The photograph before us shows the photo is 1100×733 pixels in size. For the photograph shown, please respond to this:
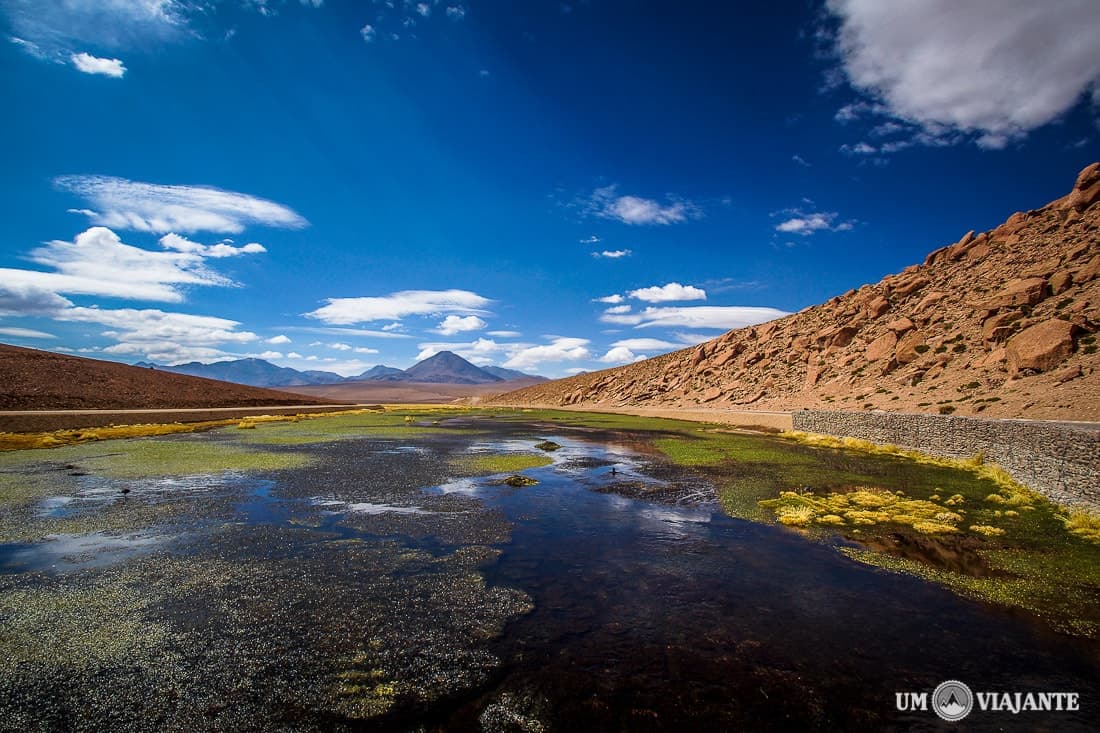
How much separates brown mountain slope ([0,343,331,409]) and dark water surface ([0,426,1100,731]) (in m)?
75.0

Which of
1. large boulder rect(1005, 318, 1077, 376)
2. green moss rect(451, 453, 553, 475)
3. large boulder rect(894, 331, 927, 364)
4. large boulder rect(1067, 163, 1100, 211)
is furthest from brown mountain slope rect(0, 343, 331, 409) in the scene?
large boulder rect(1067, 163, 1100, 211)

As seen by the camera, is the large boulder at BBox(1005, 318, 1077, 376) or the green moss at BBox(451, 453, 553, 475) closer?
the green moss at BBox(451, 453, 553, 475)

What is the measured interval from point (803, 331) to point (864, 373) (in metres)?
31.1

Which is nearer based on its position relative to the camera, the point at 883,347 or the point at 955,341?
the point at 955,341

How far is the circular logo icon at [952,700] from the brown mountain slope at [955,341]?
32.4 meters

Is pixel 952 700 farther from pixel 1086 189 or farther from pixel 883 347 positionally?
pixel 1086 189

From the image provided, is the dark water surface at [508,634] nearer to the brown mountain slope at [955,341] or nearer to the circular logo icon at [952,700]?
the circular logo icon at [952,700]

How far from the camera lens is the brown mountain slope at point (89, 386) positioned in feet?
211

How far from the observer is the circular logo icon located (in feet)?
20.6

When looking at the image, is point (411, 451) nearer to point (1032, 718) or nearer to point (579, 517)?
point (579, 517)

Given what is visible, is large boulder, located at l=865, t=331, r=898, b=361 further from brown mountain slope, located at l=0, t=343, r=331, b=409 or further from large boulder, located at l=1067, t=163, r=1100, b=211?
brown mountain slope, located at l=0, t=343, r=331, b=409

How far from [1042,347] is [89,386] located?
113 m

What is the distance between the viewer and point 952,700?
657cm

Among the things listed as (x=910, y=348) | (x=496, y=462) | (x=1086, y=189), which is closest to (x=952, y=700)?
(x=496, y=462)
